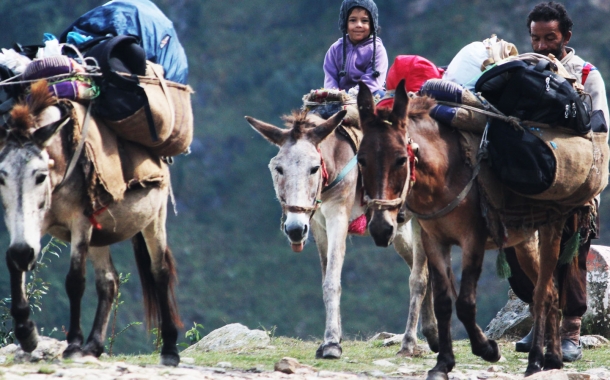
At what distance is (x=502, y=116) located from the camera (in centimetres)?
756

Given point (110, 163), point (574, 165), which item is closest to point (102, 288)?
point (110, 163)

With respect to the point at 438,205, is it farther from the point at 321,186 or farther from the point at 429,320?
the point at 429,320

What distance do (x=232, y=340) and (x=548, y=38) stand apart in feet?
12.9

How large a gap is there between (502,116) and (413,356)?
2497 mm

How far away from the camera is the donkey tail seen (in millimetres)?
8211

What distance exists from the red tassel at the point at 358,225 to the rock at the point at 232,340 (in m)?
1.44

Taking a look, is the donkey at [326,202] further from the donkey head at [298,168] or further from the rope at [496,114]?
the rope at [496,114]

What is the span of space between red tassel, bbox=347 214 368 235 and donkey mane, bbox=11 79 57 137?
9.77 ft

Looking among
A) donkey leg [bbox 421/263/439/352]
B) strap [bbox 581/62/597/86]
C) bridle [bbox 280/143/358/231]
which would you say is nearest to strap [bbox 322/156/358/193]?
bridle [bbox 280/143/358/231]

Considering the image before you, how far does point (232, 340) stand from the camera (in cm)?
1010

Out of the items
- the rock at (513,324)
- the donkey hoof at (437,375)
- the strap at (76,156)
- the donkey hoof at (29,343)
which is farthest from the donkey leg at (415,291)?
the donkey hoof at (29,343)

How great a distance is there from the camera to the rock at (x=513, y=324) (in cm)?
1062

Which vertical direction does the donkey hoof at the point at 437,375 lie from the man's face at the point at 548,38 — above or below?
below

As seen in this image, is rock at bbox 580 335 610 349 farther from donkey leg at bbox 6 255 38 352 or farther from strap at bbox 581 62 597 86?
donkey leg at bbox 6 255 38 352
